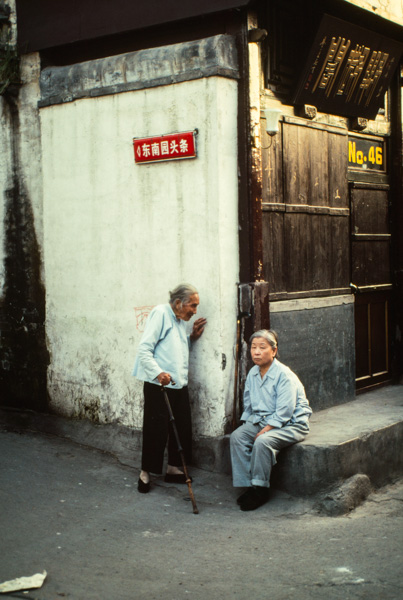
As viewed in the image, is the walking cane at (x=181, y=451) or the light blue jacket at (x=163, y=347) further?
the light blue jacket at (x=163, y=347)

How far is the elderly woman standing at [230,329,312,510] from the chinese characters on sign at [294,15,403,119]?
2.79 m

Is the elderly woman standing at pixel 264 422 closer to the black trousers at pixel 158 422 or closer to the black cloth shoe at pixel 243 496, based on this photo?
the black cloth shoe at pixel 243 496

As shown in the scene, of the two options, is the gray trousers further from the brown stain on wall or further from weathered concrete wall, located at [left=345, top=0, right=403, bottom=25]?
weathered concrete wall, located at [left=345, top=0, right=403, bottom=25]

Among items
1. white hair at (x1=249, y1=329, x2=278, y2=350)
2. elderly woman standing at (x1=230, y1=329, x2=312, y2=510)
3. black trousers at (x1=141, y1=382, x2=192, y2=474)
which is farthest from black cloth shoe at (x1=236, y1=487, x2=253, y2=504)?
white hair at (x1=249, y1=329, x2=278, y2=350)

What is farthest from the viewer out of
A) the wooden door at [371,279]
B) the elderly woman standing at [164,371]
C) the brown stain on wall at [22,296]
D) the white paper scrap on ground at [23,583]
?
the wooden door at [371,279]

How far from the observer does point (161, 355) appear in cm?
640

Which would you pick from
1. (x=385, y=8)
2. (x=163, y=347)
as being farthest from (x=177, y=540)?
(x=385, y=8)

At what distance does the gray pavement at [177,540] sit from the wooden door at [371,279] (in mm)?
2220

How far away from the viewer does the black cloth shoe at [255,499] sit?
598cm

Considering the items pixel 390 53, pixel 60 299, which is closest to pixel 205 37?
pixel 390 53

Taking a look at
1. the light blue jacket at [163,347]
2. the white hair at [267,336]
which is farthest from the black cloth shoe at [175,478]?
the white hair at [267,336]

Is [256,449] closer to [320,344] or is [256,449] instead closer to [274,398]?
[274,398]

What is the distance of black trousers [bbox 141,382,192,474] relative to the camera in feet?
21.1

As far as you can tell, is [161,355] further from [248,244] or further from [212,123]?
[212,123]
